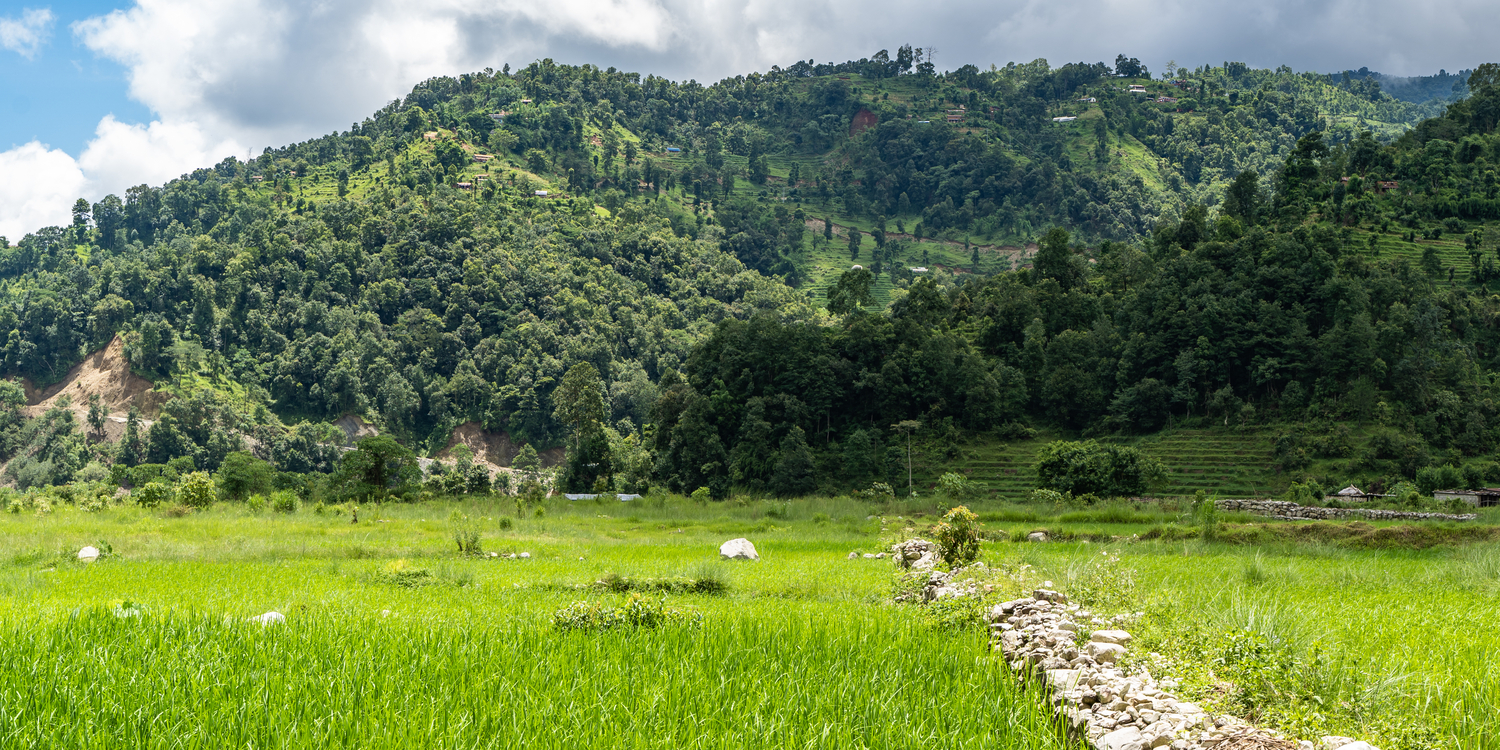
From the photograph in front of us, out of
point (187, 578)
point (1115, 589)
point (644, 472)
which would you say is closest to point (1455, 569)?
point (1115, 589)

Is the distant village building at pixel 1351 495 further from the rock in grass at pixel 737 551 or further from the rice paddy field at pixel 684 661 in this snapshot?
the rock in grass at pixel 737 551

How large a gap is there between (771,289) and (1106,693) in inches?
4912

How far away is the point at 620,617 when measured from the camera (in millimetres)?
7402

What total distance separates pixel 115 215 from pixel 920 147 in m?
142

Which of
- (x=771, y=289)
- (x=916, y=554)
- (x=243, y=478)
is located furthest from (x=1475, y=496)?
(x=771, y=289)

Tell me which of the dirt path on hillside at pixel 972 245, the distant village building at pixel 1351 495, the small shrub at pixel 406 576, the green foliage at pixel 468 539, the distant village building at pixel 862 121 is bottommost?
the distant village building at pixel 1351 495

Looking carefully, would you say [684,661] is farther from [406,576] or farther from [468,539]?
[468,539]

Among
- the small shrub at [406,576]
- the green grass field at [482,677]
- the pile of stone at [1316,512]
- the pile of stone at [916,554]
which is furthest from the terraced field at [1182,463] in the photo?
the green grass field at [482,677]

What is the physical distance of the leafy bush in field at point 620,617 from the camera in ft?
24.0

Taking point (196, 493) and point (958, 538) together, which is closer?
point (958, 538)

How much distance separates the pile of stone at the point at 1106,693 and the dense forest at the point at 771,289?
46112mm

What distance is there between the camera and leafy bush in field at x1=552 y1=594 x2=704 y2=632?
288 inches

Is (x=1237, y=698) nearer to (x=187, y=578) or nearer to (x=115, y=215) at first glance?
(x=187, y=578)

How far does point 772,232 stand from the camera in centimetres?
15388
